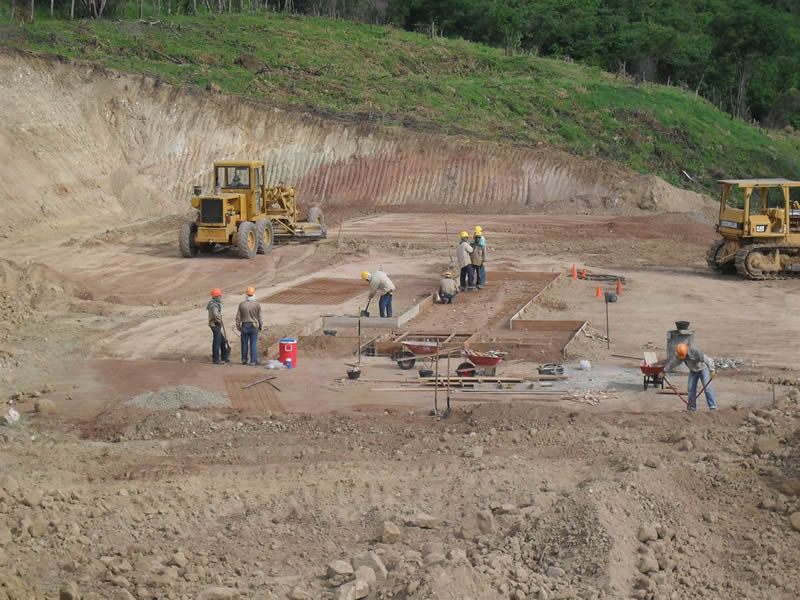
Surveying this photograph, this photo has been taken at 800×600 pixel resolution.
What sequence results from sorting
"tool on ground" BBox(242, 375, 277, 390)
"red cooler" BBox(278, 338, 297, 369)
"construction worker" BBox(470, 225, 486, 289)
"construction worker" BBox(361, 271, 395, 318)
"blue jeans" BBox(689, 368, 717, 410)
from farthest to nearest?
"construction worker" BBox(470, 225, 486, 289)
"construction worker" BBox(361, 271, 395, 318)
"red cooler" BBox(278, 338, 297, 369)
"tool on ground" BBox(242, 375, 277, 390)
"blue jeans" BBox(689, 368, 717, 410)

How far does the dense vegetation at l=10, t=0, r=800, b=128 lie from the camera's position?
61.6 metres

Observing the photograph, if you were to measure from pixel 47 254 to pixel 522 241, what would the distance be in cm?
1282

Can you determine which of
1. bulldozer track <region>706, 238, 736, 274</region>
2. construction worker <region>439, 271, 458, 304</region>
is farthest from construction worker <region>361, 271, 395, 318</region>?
bulldozer track <region>706, 238, 736, 274</region>

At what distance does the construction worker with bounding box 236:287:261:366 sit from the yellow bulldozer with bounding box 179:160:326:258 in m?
11.2

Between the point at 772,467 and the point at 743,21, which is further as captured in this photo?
the point at 743,21

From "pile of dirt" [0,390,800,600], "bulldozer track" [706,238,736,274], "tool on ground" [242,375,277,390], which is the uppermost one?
"bulldozer track" [706,238,736,274]

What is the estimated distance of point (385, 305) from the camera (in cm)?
2320

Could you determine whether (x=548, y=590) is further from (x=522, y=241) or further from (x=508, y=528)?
(x=522, y=241)

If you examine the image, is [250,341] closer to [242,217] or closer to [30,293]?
[30,293]

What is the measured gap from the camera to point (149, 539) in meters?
12.6

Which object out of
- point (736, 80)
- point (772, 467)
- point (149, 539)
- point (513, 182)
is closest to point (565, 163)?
point (513, 182)

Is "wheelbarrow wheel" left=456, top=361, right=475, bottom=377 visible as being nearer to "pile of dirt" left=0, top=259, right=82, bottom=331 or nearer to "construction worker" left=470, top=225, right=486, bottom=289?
"construction worker" left=470, top=225, right=486, bottom=289

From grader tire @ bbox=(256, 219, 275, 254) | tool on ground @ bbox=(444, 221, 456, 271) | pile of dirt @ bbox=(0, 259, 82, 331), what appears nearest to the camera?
pile of dirt @ bbox=(0, 259, 82, 331)

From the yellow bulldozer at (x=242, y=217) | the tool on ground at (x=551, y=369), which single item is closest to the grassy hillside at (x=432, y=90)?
the yellow bulldozer at (x=242, y=217)
